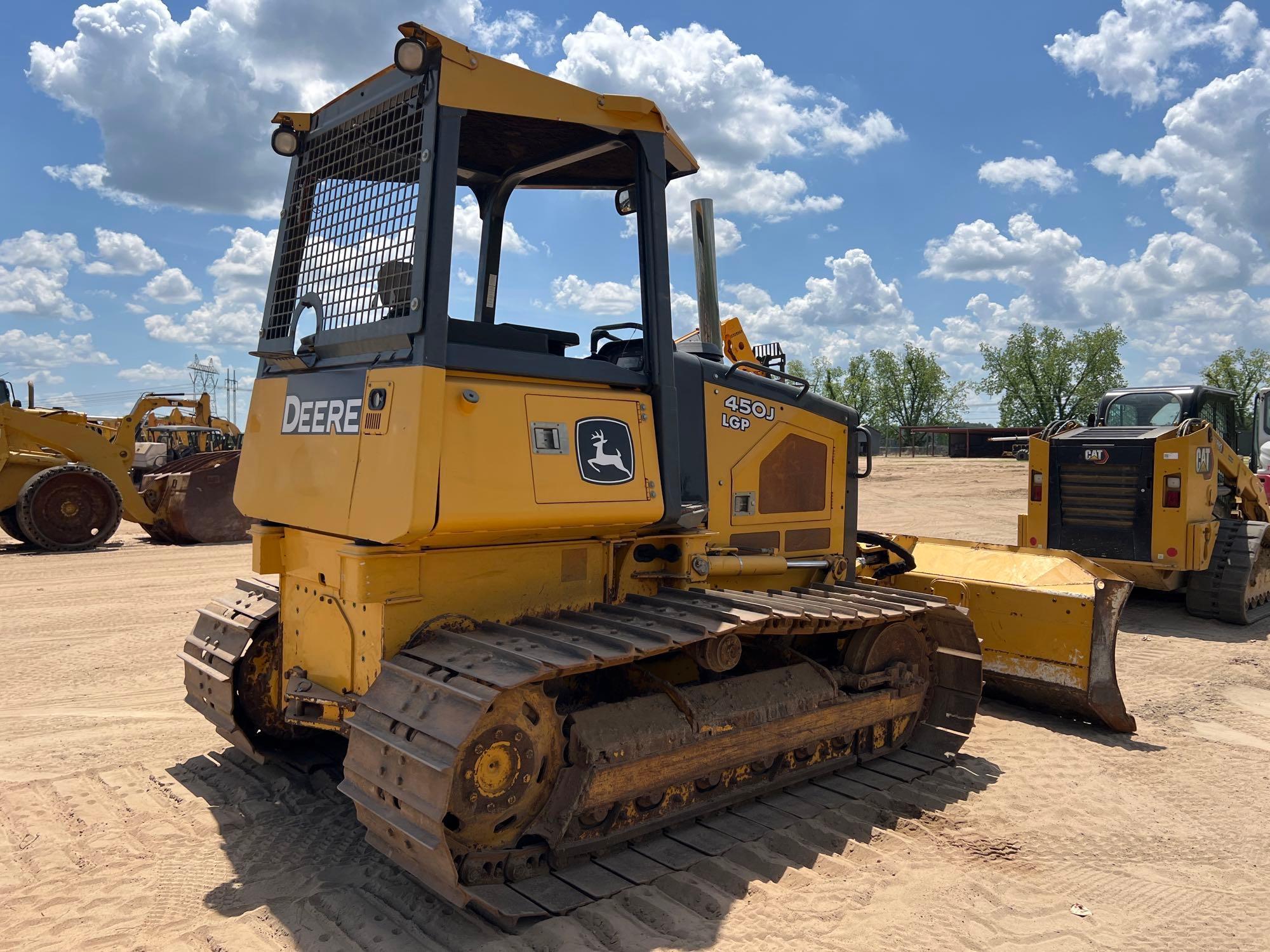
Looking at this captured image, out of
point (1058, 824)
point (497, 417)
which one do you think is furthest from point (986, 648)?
point (497, 417)

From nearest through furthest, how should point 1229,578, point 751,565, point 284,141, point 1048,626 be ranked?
point 284,141 < point 751,565 < point 1048,626 < point 1229,578

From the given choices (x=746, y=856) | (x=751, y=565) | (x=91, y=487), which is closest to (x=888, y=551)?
(x=751, y=565)

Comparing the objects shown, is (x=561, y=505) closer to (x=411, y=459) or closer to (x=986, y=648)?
(x=411, y=459)

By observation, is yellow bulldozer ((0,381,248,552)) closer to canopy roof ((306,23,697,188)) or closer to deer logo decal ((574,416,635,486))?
canopy roof ((306,23,697,188))

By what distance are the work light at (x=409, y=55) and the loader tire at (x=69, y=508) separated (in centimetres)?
1424

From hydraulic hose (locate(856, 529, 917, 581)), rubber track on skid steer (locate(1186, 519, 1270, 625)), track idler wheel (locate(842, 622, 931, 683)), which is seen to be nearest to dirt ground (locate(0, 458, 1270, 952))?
track idler wheel (locate(842, 622, 931, 683))

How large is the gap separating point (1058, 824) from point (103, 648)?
302 inches

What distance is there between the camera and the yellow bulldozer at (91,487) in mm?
14859

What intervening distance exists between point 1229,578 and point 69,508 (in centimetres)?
1654

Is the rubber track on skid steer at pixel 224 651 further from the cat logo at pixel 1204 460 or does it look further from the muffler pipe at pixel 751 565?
the cat logo at pixel 1204 460

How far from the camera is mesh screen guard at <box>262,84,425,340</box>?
3746 millimetres

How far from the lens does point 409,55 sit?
3.45m

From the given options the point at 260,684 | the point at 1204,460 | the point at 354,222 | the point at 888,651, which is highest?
the point at 354,222

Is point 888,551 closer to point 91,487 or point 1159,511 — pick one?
point 1159,511
